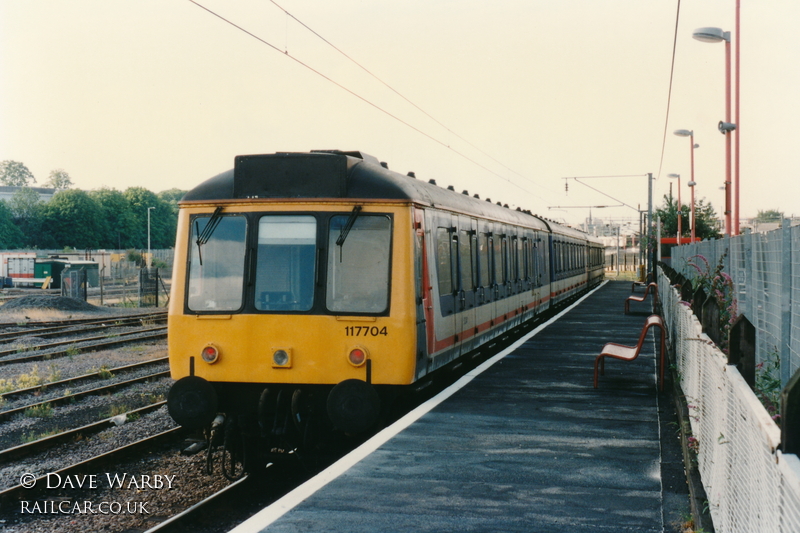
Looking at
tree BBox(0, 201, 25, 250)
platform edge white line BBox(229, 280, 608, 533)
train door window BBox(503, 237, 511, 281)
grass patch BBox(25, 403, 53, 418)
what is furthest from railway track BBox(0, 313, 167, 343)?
tree BBox(0, 201, 25, 250)

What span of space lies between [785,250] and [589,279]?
35497 millimetres

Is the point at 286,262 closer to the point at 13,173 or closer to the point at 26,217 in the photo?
the point at 26,217

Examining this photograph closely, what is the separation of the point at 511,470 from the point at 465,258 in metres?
5.61

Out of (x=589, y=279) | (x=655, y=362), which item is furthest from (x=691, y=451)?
(x=589, y=279)

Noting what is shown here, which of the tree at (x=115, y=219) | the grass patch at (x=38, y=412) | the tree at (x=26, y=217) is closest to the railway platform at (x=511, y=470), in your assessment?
the grass patch at (x=38, y=412)

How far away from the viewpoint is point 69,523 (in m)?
7.16

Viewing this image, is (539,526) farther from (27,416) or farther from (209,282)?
(27,416)

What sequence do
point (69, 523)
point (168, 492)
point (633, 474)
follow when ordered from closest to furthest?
1. point (633, 474)
2. point (69, 523)
3. point (168, 492)

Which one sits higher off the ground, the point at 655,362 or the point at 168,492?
the point at 655,362

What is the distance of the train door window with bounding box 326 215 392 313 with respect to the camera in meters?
8.14

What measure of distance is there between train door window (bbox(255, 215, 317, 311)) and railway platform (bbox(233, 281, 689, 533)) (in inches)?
63.3

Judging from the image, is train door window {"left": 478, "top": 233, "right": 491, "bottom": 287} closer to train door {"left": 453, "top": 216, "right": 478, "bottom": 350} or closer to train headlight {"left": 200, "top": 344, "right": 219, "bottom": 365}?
train door {"left": 453, "top": 216, "right": 478, "bottom": 350}

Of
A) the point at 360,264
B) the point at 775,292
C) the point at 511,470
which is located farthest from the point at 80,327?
the point at 775,292

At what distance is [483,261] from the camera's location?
13.0 metres
